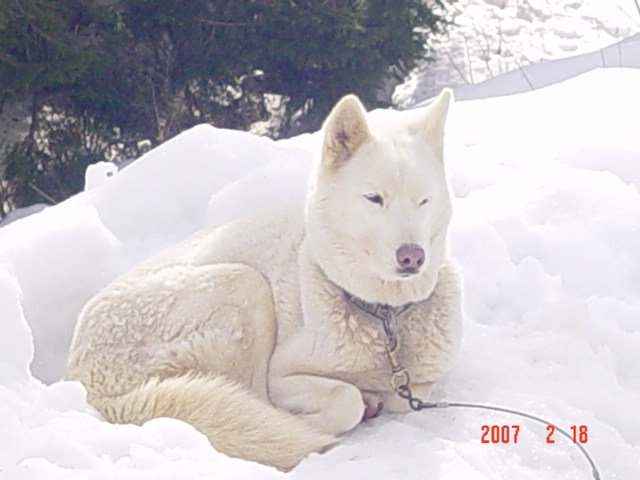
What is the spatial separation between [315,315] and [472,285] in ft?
3.38

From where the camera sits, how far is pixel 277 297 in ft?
12.4

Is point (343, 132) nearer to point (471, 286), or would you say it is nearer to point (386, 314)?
point (386, 314)

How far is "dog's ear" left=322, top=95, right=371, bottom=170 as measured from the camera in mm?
3496

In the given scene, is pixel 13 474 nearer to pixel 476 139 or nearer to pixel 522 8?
pixel 476 139

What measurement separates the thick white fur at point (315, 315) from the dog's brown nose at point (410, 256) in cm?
4

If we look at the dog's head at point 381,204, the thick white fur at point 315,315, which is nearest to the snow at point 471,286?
the thick white fur at point 315,315

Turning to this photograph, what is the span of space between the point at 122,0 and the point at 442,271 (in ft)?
14.2

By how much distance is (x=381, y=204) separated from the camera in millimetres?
3381

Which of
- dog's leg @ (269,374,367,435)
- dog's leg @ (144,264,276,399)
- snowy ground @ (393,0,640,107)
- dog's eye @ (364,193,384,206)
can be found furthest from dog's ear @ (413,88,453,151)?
snowy ground @ (393,0,640,107)

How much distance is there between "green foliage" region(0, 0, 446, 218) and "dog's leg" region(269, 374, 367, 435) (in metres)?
3.82

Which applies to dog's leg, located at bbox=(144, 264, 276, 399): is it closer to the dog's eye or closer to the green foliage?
the dog's eye

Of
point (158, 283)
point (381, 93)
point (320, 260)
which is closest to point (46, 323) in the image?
point (158, 283)

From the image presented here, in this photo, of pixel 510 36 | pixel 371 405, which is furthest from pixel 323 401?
pixel 510 36

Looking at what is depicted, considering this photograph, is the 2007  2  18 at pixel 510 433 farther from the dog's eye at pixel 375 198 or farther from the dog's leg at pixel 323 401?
the dog's eye at pixel 375 198
